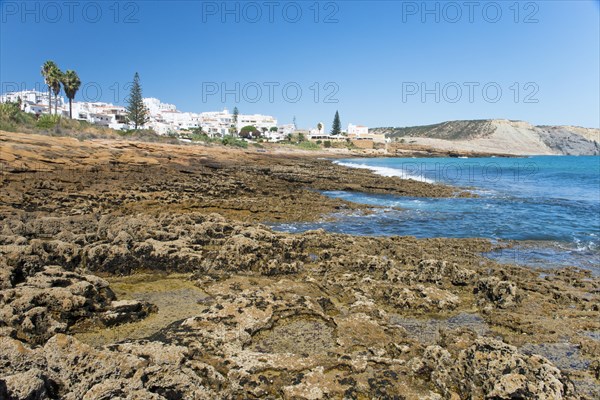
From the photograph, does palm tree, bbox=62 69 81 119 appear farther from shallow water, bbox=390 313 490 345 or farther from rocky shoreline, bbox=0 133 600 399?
shallow water, bbox=390 313 490 345

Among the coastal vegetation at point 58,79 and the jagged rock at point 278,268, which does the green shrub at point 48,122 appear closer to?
the coastal vegetation at point 58,79

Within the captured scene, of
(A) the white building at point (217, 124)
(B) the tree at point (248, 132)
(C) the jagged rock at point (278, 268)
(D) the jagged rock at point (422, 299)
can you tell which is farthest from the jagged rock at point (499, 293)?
(A) the white building at point (217, 124)

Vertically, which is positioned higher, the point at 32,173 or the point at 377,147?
the point at 377,147

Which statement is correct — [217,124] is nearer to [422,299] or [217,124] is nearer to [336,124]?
[336,124]

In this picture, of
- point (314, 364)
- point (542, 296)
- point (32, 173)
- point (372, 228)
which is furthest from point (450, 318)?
point (32, 173)

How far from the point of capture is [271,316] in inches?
229

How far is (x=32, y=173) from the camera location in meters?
18.9

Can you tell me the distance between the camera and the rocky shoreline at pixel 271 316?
12.9 feet

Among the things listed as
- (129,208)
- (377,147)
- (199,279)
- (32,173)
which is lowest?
(199,279)

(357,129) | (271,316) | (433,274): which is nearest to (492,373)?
(271,316)

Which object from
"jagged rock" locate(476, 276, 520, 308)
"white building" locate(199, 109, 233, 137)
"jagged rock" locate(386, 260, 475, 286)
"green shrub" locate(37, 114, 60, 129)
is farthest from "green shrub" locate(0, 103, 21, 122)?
"white building" locate(199, 109, 233, 137)

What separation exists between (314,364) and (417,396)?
4.07 feet

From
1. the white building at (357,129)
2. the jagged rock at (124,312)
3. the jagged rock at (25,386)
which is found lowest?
the jagged rock at (124,312)

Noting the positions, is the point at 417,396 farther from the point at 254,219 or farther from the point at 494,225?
the point at 494,225
